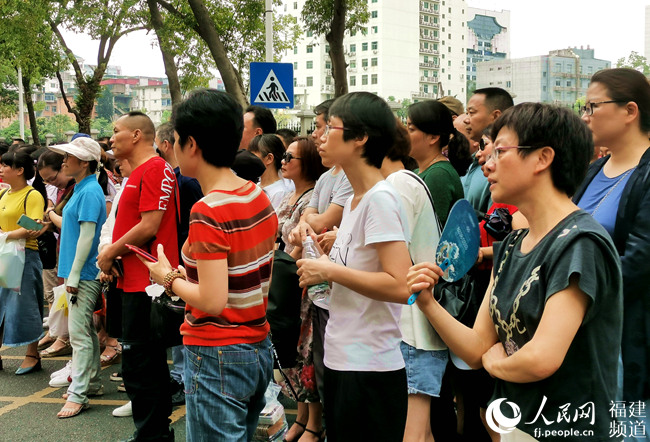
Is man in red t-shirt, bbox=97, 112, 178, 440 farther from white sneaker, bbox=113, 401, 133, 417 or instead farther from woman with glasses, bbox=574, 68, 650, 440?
woman with glasses, bbox=574, 68, 650, 440

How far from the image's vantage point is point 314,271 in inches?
96.4

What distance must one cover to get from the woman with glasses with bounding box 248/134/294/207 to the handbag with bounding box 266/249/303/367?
1.56m

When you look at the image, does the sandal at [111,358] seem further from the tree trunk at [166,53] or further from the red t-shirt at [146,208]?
the tree trunk at [166,53]

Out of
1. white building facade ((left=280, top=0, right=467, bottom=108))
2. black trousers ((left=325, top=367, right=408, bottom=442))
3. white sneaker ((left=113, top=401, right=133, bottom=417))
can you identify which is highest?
white building facade ((left=280, top=0, right=467, bottom=108))

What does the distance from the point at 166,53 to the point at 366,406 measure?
14240 mm

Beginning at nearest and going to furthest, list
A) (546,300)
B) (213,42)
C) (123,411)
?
(546,300) < (123,411) < (213,42)

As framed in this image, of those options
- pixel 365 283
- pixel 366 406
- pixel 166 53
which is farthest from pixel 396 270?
pixel 166 53

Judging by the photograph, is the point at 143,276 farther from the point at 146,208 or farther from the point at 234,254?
the point at 234,254

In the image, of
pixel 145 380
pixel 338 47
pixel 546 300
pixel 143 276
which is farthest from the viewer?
pixel 338 47

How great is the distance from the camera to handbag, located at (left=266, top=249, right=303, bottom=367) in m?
3.54

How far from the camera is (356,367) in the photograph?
248 cm

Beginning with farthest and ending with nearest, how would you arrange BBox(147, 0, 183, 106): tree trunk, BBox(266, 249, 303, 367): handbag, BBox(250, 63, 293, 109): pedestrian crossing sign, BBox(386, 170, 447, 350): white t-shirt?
BBox(147, 0, 183, 106): tree trunk, BBox(250, 63, 293, 109): pedestrian crossing sign, BBox(266, 249, 303, 367): handbag, BBox(386, 170, 447, 350): white t-shirt

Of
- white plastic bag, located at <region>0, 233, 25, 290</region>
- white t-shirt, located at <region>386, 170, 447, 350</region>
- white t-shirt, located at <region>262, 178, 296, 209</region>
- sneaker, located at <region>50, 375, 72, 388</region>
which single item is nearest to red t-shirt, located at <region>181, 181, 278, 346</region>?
white t-shirt, located at <region>386, 170, 447, 350</region>

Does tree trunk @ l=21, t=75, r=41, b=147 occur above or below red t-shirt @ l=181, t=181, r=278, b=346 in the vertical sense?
above
